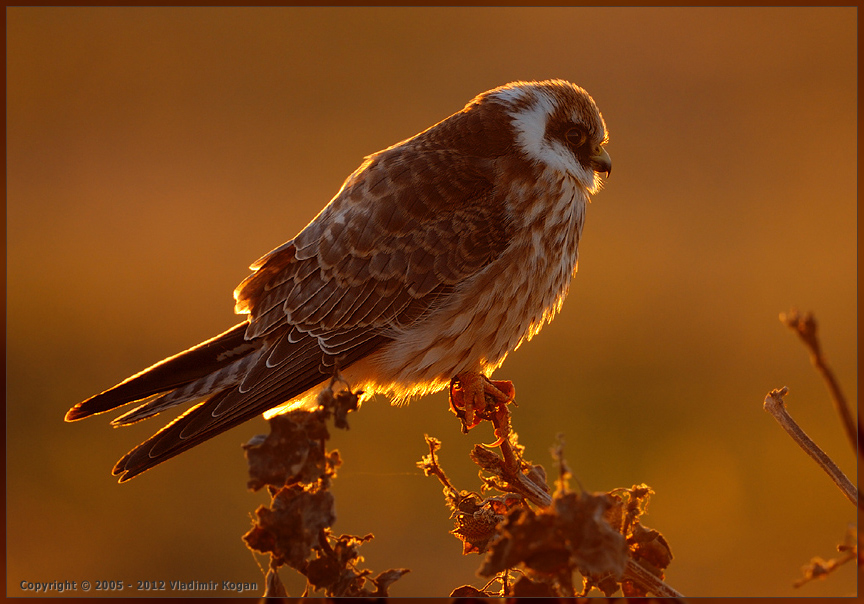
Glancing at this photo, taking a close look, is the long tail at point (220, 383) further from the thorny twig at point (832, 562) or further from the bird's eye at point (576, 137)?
the thorny twig at point (832, 562)

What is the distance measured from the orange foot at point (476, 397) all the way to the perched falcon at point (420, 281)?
11mm

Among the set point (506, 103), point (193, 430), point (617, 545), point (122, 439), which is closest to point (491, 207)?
point (506, 103)

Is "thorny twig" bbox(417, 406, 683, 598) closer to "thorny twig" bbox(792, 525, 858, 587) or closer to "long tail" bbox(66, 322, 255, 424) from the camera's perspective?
"thorny twig" bbox(792, 525, 858, 587)

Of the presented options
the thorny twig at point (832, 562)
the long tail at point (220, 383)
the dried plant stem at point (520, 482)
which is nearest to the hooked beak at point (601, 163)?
the long tail at point (220, 383)

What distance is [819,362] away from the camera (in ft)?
3.08

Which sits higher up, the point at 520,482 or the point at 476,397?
the point at 476,397

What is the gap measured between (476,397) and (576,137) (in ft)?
4.04

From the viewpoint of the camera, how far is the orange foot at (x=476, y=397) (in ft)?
9.67

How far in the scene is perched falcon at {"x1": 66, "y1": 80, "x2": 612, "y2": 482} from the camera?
3250 millimetres

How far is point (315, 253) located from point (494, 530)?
6.32 ft

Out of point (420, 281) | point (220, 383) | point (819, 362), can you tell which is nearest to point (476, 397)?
point (420, 281)

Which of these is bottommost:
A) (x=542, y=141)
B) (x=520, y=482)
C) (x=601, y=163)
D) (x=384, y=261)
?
(x=520, y=482)

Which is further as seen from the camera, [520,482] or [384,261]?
[384,261]

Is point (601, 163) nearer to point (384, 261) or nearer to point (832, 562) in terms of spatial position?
point (384, 261)
